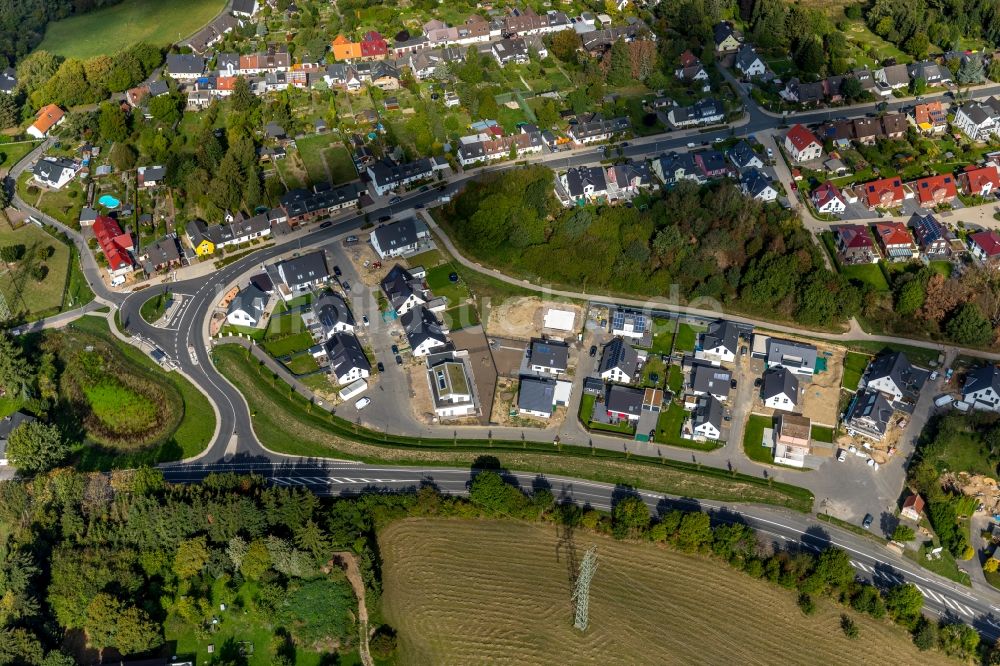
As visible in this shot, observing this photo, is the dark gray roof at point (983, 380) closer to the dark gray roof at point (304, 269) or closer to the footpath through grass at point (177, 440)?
the dark gray roof at point (304, 269)

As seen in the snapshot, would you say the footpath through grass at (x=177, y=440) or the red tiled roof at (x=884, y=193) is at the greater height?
the red tiled roof at (x=884, y=193)

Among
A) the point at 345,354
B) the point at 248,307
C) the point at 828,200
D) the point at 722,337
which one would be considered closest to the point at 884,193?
the point at 828,200

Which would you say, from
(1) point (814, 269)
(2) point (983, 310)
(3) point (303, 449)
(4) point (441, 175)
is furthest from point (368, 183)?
(2) point (983, 310)

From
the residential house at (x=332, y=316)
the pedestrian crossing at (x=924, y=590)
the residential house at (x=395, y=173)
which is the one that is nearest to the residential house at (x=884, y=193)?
the pedestrian crossing at (x=924, y=590)

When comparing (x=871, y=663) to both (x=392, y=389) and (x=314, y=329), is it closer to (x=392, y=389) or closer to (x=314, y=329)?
(x=392, y=389)

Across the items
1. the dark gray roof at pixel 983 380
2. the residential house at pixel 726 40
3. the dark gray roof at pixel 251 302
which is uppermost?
the residential house at pixel 726 40

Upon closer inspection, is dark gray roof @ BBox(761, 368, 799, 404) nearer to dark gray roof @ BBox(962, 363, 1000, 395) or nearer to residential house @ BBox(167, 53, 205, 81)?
dark gray roof @ BBox(962, 363, 1000, 395)

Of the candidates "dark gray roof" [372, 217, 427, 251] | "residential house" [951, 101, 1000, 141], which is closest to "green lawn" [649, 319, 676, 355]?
"dark gray roof" [372, 217, 427, 251]
